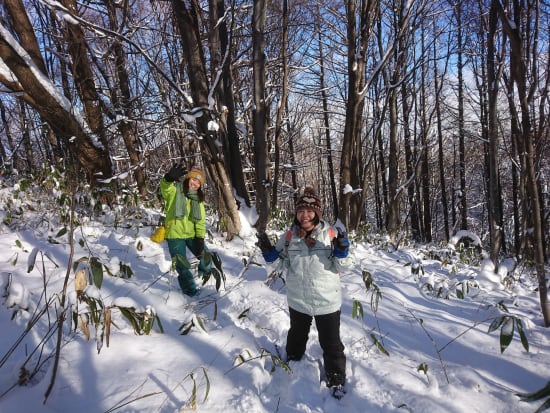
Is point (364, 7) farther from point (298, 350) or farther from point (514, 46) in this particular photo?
point (298, 350)

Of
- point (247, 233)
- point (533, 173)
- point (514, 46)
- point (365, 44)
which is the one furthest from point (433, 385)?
point (365, 44)

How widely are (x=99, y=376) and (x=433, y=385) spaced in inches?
83.3

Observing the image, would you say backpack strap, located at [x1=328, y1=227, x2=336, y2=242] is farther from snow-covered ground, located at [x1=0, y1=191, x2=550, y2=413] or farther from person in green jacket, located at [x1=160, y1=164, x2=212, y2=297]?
person in green jacket, located at [x1=160, y1=164, x2=212, y2=297]

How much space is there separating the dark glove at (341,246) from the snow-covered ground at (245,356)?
2.15 feet

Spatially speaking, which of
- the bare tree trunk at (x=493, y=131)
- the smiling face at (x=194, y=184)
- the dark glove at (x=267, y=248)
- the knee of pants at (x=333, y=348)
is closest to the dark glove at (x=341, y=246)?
the dark glove at (x=267, y=248)

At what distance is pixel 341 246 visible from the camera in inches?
79.7

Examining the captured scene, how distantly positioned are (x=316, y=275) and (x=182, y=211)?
1.65 metres

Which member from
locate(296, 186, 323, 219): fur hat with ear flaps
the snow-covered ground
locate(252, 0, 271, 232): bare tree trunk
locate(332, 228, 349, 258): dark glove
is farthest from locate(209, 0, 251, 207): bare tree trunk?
locate(332, 228, 349, 258): dark glove

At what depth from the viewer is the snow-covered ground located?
176 cm

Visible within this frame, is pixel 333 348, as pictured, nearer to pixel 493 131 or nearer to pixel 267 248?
pixel 267 248

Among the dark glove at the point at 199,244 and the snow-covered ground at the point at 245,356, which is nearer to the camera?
the snow-covered ground at the point at 245,356

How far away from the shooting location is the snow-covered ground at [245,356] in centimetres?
176

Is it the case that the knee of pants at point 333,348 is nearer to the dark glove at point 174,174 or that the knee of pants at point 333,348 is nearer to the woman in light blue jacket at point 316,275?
the woman in light blue jacket at point 316,275

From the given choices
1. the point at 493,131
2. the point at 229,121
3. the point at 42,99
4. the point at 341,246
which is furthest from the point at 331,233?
the point at 42,99
